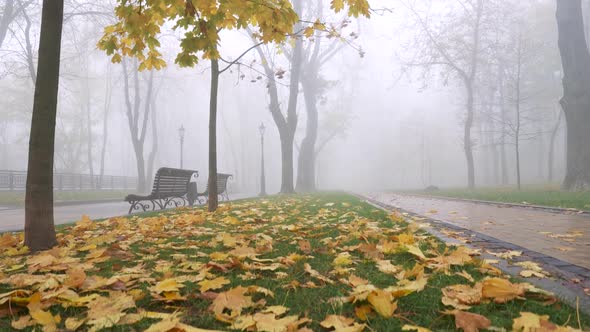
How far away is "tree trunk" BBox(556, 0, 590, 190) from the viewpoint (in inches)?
458

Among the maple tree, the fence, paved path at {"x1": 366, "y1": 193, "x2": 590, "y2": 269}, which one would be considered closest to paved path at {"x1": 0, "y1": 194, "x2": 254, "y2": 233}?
the fence

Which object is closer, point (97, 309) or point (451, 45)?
point (97, 309)

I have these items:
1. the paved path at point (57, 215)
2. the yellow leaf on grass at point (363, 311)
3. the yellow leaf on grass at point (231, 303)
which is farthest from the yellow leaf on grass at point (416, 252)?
the paved path at point (57, 215)

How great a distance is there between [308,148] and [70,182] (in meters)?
15.0

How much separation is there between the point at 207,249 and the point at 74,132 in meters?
35.2

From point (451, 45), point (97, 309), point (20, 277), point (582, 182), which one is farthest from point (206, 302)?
point (451, 45)

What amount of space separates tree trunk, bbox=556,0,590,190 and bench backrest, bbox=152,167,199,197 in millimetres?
11408

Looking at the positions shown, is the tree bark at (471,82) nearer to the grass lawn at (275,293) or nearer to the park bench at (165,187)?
the park bench at (165,187)

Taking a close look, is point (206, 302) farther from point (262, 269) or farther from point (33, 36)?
point (33, 36)

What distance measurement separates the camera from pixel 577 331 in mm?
1395

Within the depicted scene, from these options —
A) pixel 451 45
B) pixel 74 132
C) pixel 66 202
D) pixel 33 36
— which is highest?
pixel 451 45

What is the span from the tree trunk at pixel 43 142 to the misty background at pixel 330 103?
3557 mm

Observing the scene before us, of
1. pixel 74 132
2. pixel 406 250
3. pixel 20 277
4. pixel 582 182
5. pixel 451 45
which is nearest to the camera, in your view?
pixel 20 277

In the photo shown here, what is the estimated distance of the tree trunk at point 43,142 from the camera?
3.53 meters
